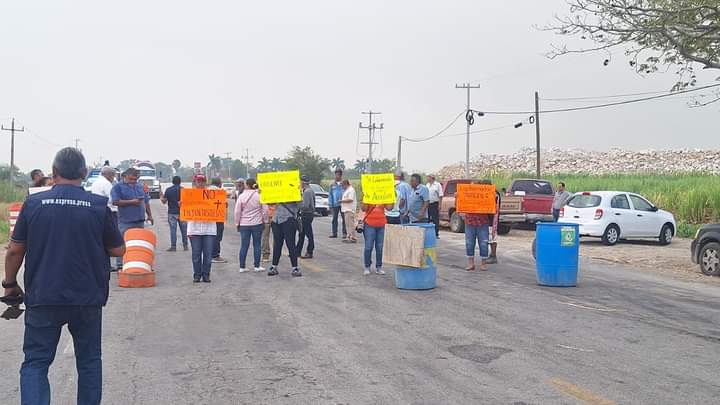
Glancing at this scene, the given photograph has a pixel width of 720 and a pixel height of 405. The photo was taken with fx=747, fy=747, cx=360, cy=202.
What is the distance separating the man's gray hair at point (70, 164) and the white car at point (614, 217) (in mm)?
18218

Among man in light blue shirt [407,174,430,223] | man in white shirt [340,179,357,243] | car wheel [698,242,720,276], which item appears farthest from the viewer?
man in white shirt [340,179,357,243]

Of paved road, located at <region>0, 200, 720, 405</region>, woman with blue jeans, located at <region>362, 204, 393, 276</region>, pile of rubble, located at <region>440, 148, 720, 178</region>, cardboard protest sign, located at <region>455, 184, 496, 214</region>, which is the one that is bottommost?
paved road, located at <region>0, 200, 720, 405</region>

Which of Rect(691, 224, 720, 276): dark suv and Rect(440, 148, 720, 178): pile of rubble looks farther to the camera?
Rect(440, 148, 720, 178): pile of rubble

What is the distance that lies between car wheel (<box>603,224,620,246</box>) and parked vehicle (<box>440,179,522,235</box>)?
175 inches

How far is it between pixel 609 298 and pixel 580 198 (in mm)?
11027

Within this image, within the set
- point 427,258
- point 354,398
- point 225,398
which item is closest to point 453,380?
point 354,398

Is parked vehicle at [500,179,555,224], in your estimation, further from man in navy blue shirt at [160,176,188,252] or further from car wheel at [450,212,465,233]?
man in navy blue shirt at [160,176,188,252]

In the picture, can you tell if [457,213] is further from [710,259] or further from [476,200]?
[476,200]

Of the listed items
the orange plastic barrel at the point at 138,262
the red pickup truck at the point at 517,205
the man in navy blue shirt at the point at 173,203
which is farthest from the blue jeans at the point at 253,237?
the red pickup truck at the point at 517,205

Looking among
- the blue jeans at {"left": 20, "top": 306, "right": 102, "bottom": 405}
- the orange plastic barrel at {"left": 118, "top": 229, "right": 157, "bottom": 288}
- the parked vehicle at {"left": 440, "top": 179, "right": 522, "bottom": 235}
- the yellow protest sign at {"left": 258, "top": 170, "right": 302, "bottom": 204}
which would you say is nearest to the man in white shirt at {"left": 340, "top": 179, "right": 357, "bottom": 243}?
the parked vehicle at {"left": 440, "top": 179, "right": 522, "bottom": 235}

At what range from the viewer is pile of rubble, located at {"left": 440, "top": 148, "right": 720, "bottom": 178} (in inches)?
3337

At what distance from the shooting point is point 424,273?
11.8 meters

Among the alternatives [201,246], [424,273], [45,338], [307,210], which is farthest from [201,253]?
[45,338]

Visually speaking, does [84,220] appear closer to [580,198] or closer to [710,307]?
[710,307]
